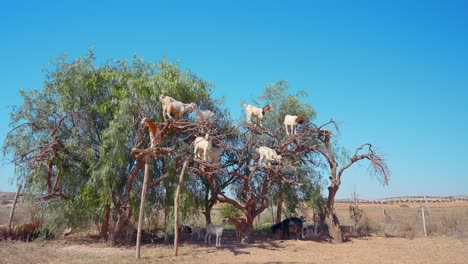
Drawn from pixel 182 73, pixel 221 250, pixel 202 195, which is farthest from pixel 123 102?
pixel 221 250

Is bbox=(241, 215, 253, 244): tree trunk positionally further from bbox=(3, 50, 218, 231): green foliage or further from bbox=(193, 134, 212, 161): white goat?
bbox=(193, 134, 212, 161): white goat

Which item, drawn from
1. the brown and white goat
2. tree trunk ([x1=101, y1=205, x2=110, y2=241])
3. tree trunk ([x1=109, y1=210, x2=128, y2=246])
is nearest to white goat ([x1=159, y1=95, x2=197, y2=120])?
tree trunk ([x1=109, y1=210, x2=128, y2=246])

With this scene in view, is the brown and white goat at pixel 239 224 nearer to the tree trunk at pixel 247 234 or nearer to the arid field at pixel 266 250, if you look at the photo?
the tree trunk at pixel 247 234

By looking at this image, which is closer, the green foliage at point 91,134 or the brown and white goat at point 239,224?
the green foliage at point 91,134

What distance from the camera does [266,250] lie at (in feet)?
47.9

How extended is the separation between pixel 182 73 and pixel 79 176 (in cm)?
644

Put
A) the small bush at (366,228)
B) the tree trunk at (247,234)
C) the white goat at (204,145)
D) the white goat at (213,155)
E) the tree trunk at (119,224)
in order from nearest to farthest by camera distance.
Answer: the white goat at (204,145) → the white goat at (213,155) → the tree trunk at (119,224) → the tree trunk at (247,234) → the small bush at (366,228)

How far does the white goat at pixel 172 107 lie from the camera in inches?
484

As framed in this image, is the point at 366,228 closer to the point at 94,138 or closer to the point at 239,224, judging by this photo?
the point at 239,224

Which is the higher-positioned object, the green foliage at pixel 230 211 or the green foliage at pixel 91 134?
the green foliage at pixel 91 134

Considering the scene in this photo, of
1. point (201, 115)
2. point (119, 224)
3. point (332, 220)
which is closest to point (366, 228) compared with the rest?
point (332, 220)

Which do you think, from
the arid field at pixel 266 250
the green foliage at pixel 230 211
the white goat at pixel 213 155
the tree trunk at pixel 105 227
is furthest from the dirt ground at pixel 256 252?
the green foliage at pixel 230 211

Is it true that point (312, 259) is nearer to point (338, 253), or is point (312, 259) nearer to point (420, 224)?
point (338, 253)

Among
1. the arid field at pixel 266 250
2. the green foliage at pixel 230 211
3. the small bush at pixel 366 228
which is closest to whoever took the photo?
the arid field at pixel 266 250
